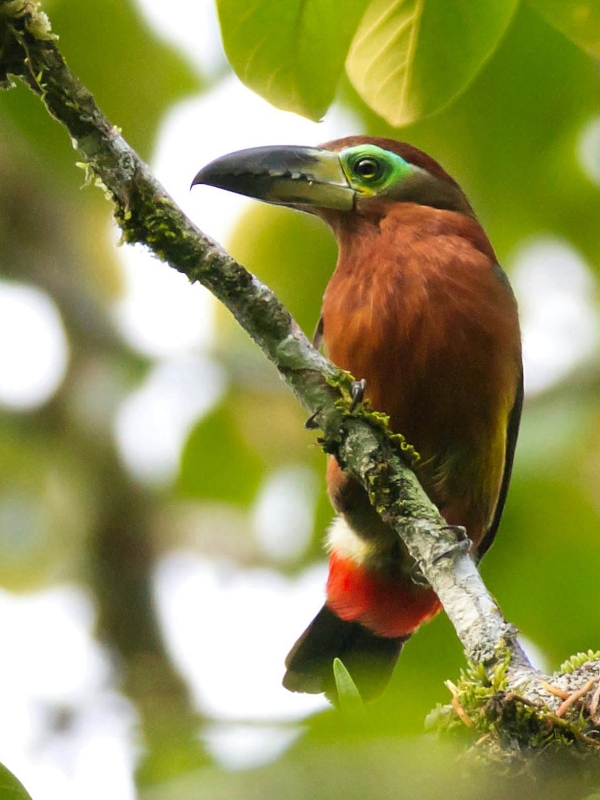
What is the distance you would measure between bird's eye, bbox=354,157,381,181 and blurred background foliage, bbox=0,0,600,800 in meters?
0.11

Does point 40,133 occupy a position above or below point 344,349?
above

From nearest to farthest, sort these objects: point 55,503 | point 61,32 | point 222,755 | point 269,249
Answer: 1. point 222,755
2. point 61,32
3. point 269,249
4. point 55,503

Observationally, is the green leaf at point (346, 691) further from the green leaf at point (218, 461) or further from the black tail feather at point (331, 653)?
the green leaf at point (218, 461)

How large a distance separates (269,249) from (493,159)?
95 centimetres

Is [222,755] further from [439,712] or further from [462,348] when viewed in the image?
[462,348]

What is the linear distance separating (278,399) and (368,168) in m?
1.37

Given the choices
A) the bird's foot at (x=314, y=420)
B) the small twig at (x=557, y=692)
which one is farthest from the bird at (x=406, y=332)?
the small twig at (x=557, y=692)

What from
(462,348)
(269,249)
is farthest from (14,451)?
(462,348)

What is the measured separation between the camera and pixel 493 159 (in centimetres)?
303

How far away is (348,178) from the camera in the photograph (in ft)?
10.5

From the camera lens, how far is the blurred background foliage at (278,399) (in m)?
0.94

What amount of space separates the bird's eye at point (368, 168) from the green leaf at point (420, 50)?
0.73 metres

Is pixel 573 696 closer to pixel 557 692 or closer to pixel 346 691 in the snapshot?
pixel 557 692

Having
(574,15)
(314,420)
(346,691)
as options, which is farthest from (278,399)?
(346,691)
